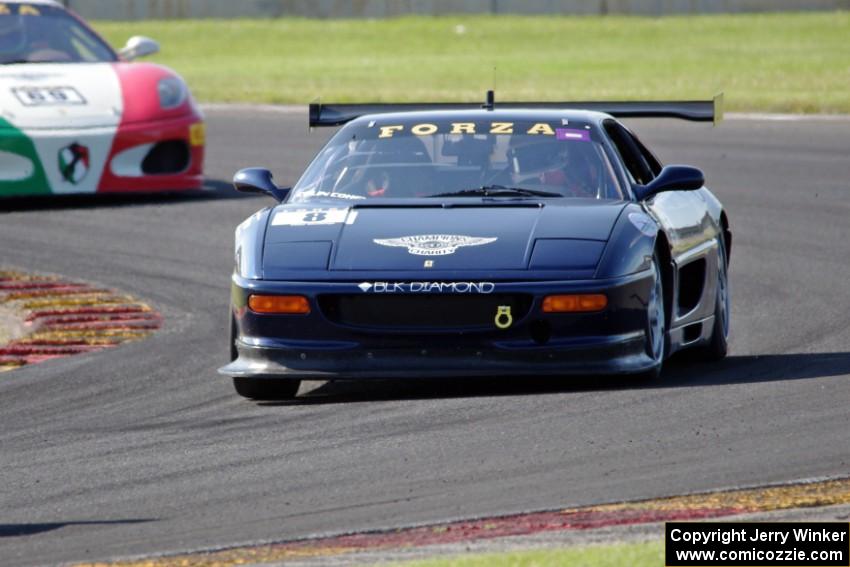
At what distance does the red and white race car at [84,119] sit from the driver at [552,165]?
22.2ft

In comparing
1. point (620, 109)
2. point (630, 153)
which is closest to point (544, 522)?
point (630, 153)

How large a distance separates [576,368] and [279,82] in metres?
23.5

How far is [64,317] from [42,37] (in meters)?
5.85

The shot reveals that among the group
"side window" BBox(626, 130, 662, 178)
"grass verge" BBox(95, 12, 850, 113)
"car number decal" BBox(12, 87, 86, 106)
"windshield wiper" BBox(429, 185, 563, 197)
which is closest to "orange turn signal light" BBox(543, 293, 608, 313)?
"windshield wiper" BBox(429, 185, 563, 197)

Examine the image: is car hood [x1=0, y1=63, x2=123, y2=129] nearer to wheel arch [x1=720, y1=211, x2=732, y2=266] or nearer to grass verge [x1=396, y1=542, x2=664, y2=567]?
wheel arch [x1=720, y1=211, x2=732, y2=266]

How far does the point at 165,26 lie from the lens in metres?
45.7

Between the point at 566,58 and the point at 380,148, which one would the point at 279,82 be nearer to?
the point at 566,58

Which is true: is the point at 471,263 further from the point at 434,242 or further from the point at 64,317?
the point at 64,317

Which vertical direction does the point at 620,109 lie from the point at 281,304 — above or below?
above

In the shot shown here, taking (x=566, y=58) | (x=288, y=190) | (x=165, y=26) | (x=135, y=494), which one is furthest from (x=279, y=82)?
(x=135, y=494)

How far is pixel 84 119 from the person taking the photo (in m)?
14.7

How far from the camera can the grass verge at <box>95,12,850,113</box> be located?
25.9 m

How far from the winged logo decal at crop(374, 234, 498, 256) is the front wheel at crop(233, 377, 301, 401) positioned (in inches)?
28.6

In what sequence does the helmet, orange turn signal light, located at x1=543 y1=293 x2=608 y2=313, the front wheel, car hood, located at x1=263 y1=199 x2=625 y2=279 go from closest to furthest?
orange turn signal light, located at x1=543 y1=293 x2=608 y2=313 → car hood, located at x1=263 y1=199 x2=625 y2=279 → the front wheel → the helmet
